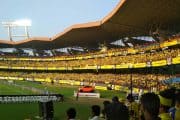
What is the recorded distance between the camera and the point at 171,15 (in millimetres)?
55375

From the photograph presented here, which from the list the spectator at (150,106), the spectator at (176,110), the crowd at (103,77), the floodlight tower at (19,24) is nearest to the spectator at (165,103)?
the spectator at (176,110)

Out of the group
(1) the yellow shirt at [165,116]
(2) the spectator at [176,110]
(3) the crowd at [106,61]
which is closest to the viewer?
(1) the yellow shirt at [165,116]

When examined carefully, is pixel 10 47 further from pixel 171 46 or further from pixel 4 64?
pixel 171 46

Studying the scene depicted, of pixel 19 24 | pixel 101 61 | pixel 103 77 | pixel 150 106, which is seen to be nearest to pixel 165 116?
pixel 150 106

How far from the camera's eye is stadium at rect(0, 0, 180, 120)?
1699 inches

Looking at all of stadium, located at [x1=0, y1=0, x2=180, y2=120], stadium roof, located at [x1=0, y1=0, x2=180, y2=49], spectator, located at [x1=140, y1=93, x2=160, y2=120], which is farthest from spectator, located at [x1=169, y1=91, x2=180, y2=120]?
stadium roof, located at [x1=0, y1=0, x2=180, y2=49]

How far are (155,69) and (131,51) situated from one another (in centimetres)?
1038

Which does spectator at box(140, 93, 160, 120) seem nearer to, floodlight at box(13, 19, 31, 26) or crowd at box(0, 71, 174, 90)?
crowd at box(0, 71, 174, 90)

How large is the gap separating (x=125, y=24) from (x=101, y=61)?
17.3 m

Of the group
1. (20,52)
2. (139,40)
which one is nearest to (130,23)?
(139,40)

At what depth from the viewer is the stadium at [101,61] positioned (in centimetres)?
4316

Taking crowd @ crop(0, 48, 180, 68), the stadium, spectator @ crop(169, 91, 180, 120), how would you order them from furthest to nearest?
crowd @ crop(0, 48, 180, 68) < the stadium < spectator @ crop(169, 91, 180, 120)

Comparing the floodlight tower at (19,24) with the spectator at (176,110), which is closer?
the spectator at (176,110)

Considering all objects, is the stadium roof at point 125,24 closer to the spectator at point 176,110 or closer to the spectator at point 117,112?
the spectator at point 176,110
